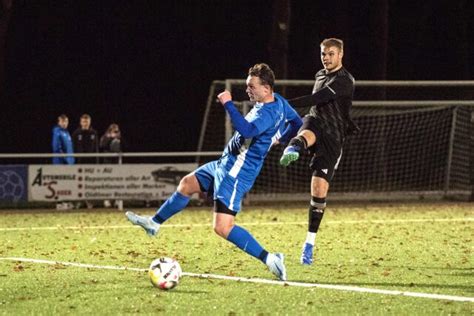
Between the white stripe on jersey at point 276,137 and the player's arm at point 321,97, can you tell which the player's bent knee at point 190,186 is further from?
the player's arm at point 321,97

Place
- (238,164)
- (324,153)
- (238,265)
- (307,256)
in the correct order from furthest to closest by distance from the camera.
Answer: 1. (324,153)
2. (307,256)
3. (238,265)
4. (238,164)

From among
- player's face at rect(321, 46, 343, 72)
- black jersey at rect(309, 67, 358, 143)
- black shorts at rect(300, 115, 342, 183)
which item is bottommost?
black shorts at rect(300, 115, 342, 183)

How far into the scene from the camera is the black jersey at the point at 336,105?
431 inches

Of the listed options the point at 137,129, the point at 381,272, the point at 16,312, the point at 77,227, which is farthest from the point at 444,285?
Answer: the point at 137,129

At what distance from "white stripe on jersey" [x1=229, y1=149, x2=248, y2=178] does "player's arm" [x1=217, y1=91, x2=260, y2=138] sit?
A: 0.35 m

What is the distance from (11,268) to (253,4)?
36.1m

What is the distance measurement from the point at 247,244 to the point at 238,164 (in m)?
0.72

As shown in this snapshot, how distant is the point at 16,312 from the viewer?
7.67 m

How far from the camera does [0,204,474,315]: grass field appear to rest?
7.97 metres

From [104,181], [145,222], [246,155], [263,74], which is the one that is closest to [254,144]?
[246,155]

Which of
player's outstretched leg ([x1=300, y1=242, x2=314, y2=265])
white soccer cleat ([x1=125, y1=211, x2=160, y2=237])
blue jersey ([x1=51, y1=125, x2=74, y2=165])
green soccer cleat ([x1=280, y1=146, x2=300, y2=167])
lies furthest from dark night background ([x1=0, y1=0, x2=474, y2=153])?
white soccer cleat ([x1=125, y1=211, x2=160, y2=237])

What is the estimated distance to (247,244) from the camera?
360 inches

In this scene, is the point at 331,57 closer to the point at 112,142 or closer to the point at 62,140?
the point at 62,140

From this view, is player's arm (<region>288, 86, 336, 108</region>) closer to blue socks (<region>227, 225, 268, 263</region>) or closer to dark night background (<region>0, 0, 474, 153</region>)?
blue socks (<region>227, 225, 268, 263</region>)
